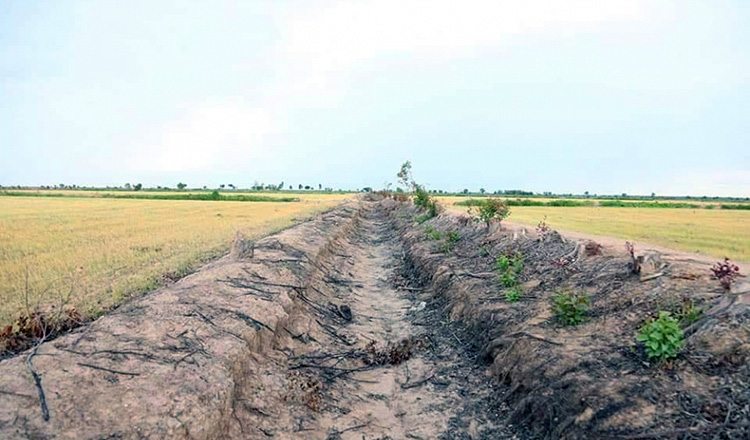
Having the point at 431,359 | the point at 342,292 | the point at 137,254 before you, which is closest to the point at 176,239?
the point at 137,254

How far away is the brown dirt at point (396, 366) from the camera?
165 inches

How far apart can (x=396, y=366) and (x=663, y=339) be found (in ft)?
12.9

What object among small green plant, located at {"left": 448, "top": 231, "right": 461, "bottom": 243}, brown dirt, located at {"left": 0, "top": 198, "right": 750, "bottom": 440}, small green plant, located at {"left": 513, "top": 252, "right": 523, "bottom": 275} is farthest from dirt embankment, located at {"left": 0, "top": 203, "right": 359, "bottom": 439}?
small green plant, located at {"left": 448, "top": 231, "right": 461, "bottom": 243}

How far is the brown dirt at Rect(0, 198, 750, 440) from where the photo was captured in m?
4.18

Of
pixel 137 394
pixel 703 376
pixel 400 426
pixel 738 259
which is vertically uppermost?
pixel 738 259

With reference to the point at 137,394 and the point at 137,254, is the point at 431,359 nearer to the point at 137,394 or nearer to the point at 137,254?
the point at 137,394

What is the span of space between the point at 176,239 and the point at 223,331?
41.9 feet

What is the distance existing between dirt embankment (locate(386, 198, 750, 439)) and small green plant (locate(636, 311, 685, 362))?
11cm

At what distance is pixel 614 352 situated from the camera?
5199mm

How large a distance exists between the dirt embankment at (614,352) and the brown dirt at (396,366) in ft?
0.06

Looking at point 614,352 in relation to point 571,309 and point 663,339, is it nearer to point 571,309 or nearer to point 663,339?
point 663,339

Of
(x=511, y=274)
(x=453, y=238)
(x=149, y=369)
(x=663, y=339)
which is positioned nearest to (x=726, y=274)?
(x=663, y=339)

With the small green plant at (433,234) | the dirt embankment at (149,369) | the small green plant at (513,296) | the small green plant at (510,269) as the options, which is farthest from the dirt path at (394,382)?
the small green plant at (433,234)

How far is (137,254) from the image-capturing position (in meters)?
13.9
